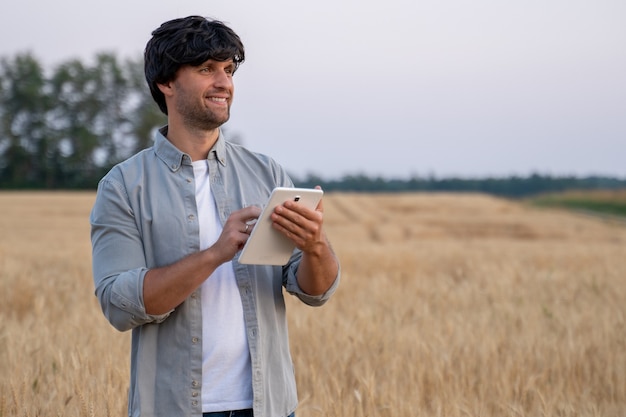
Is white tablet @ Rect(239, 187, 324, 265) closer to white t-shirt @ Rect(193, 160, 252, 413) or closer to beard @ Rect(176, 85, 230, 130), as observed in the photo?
Answer: white t-shirt @ Rect(193, 160, 252, 413)

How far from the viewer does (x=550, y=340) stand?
5.00 meters

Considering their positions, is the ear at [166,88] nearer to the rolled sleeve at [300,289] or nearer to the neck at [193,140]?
the neck at [193,140]

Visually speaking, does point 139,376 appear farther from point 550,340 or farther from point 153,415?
point 550,340

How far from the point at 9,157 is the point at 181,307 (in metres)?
39.8

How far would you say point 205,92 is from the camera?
2031 millimetres

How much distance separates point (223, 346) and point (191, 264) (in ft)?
0.84

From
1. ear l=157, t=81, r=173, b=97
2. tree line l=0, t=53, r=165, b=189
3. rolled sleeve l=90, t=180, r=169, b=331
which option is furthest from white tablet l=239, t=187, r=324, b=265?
tree line l=0, t=53, r=165, b=189

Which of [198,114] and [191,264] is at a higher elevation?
[198,114]

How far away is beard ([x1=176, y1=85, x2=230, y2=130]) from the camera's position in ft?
6.68

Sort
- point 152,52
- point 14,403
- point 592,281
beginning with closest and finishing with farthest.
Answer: point 152,52 → point 14,403 → point 592,281

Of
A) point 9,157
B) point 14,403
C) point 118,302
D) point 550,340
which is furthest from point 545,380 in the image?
point 9,157

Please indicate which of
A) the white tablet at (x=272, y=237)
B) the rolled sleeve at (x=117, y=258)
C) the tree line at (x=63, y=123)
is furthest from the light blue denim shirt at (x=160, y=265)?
the tree line at (x=63, y=123)

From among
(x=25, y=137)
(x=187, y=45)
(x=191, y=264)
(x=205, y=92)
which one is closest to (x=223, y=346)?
(x=191, y=264)

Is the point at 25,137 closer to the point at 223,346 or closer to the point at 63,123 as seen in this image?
the point at 63,123
